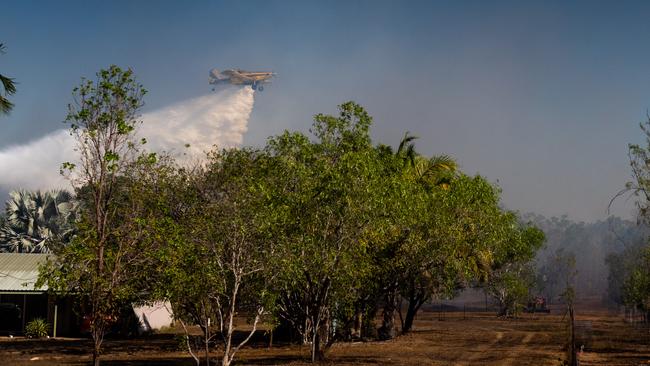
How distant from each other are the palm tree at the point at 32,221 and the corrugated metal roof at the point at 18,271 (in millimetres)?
12597

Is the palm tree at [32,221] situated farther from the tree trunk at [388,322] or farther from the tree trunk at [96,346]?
the tree trunk at [96,346]

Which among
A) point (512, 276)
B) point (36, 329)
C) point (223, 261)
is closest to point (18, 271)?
point (36, 329)

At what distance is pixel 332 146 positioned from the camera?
1107 inches

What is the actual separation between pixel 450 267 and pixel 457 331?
1740 cm

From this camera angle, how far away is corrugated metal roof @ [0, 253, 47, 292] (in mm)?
43125

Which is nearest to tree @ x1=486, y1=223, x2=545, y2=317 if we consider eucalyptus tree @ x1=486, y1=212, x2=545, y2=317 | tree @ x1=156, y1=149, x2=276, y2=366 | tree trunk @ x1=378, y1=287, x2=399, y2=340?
eucalyptus tree @ x1=486, y1=212, x2=545, y2=317

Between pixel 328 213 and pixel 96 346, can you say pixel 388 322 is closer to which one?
pixel 328 213

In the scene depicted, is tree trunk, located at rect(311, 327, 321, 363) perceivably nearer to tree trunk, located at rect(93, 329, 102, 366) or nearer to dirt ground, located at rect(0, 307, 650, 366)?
dirt ground, located at rect(0, 307, 650, 366)

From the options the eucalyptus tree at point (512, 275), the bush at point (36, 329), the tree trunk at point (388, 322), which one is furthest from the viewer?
the eucalyptus tree at point (512, 275)

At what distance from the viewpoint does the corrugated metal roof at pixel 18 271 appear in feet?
141

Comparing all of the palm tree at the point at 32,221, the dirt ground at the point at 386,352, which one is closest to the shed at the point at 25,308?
the dirt ground at the point at 386,352

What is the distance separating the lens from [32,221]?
205 feet

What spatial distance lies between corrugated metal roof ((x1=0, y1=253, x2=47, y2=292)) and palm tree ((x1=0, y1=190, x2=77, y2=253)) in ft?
41.3

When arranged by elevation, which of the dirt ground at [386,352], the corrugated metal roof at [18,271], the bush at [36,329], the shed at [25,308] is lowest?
the dirt ground at [386,352]
